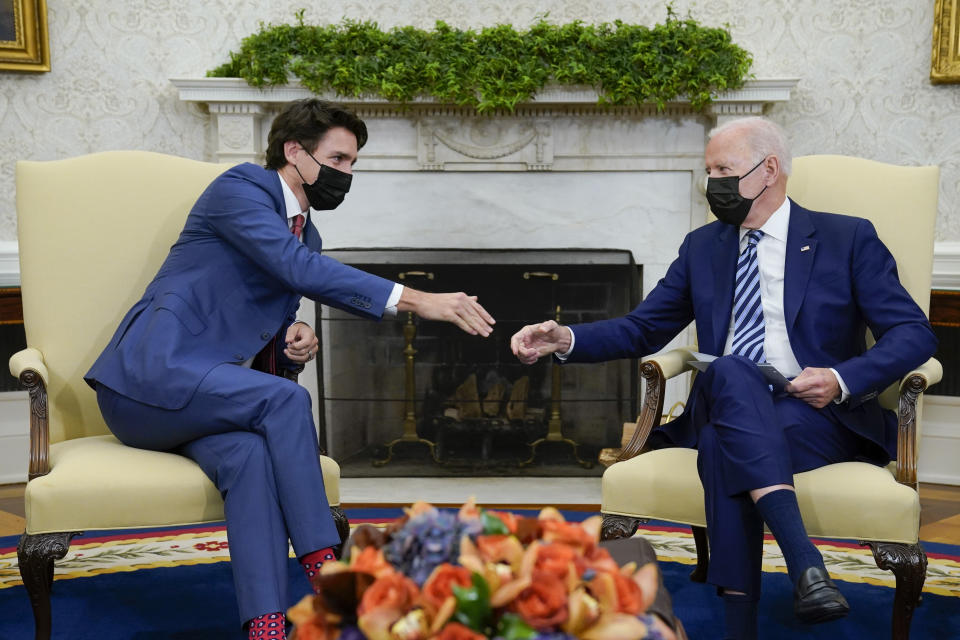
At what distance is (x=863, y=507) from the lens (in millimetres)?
1908

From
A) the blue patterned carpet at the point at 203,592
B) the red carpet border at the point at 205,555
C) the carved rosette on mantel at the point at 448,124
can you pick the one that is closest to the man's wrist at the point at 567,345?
the blue patterned carpet at the point at 203,592

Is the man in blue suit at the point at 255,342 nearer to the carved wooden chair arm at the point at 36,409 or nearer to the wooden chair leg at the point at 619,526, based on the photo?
the carved wooden chair arm at the point at 36,409

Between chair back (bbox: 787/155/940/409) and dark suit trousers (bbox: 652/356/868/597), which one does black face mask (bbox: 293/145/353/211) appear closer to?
dark suit trousers (bbox: 652/356/868/597)

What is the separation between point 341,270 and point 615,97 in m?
1.87

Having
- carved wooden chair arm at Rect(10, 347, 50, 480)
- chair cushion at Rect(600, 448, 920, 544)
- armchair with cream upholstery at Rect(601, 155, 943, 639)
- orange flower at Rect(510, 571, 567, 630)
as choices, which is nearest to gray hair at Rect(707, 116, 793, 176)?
armchair with cream upholstery at Rect(601, 155, 943, 639)

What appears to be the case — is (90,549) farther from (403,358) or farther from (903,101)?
(903,101)

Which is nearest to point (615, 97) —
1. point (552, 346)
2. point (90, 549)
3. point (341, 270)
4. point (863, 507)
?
point (552, 346)

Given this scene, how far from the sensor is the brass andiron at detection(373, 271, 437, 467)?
3.80m

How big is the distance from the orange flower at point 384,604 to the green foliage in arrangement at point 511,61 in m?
2.87

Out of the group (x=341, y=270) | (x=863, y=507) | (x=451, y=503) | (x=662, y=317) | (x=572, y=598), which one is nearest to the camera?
(x=572, y=598)

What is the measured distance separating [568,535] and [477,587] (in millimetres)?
147

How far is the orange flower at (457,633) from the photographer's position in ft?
3.05

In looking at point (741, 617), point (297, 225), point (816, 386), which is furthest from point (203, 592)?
point (816, 386)

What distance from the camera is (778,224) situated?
2.37 m
